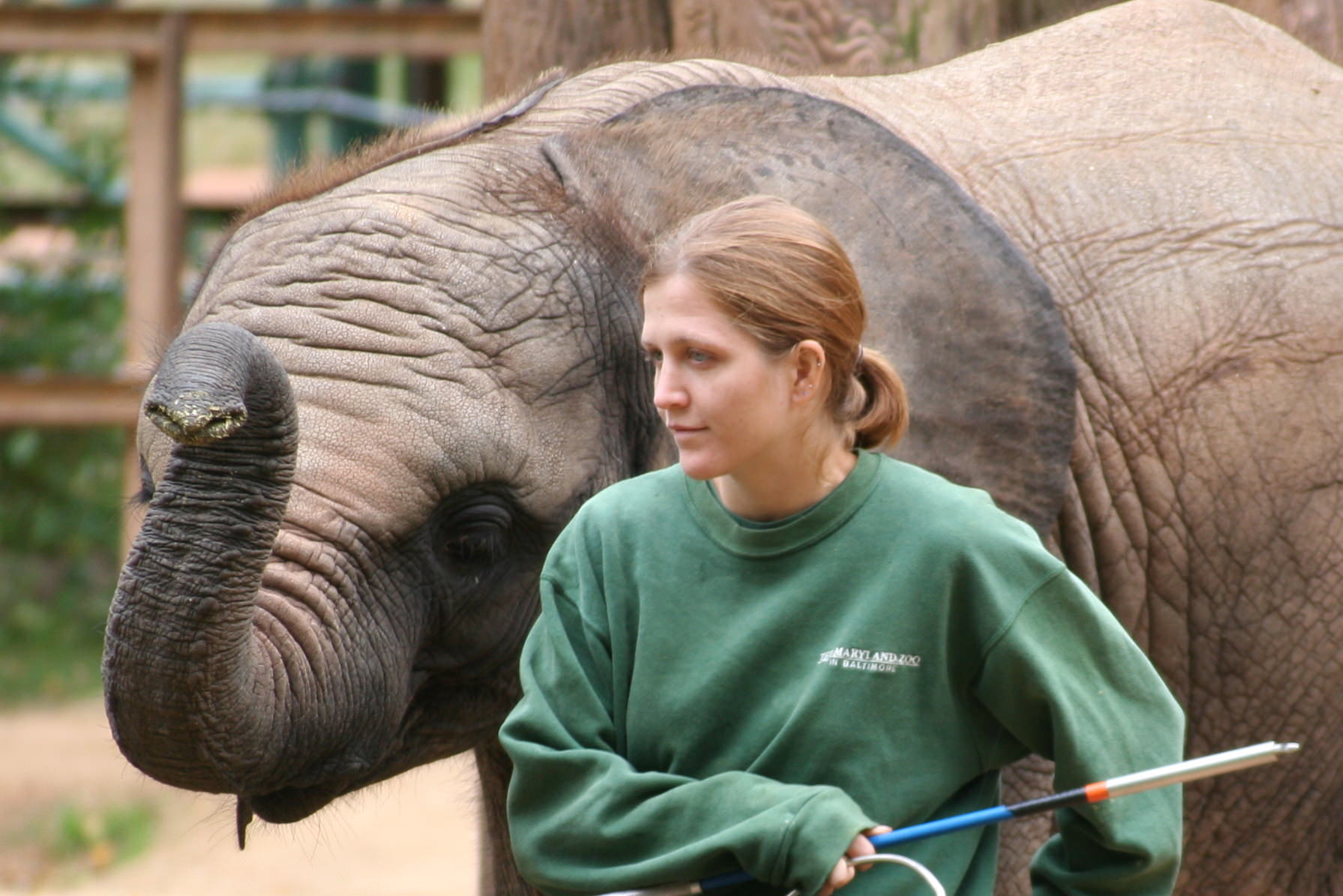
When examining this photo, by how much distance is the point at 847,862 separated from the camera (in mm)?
1941

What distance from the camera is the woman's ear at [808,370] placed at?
6.87ft

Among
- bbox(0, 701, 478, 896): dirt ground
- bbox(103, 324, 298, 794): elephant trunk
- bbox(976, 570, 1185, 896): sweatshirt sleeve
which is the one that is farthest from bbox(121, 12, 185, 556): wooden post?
bbox(976, 570, 1185, 896): sweatshirt sleeve

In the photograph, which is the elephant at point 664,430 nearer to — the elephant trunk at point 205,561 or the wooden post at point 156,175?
the elephant trunk at point 205,561

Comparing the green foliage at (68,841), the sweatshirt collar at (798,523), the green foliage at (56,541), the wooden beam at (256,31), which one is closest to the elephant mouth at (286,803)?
the sweatshirt collar at (798,523)

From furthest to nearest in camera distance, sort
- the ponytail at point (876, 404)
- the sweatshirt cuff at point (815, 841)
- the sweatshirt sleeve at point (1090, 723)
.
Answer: the ponytail at point (876, 404) < the sweatshirt sleeve at point (1090, 723) < the sweatshirt cuff at point (815, 841)

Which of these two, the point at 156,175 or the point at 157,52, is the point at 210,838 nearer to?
the point at 156,175

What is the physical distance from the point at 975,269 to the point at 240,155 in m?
19.6

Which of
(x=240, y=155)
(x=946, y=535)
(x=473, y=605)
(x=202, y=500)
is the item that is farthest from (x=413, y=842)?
(x=240, y=155)

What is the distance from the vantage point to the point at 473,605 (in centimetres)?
297

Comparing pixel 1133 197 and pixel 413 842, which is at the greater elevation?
pixel 1133 197

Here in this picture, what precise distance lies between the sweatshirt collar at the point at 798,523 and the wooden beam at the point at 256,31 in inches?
215

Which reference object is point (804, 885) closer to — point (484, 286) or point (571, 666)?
point (571, 666)

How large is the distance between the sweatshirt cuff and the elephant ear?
3.61 feet

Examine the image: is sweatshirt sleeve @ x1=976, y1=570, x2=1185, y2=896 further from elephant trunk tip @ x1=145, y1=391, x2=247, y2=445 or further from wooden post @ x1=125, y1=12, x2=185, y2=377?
wooden post @ x1=125, y1=12, x2=185, y2=377
